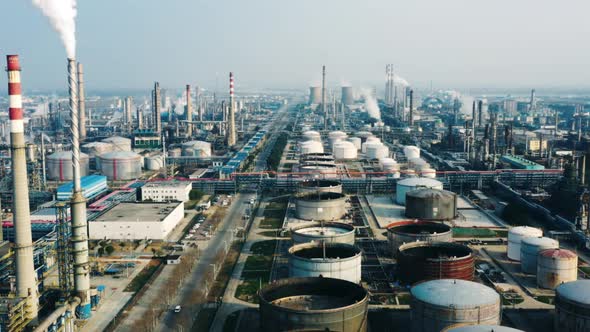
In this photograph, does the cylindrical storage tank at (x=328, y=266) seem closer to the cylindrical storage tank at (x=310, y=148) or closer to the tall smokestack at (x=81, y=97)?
the cylindrical storage tank at (x=310, y=148)

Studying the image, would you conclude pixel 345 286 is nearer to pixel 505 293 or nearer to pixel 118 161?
pixel 505 293

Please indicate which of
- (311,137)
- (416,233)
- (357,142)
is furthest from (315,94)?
(416,233)

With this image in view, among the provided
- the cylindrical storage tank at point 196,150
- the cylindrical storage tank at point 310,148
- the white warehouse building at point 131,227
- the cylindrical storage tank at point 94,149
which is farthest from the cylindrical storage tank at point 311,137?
the white warehouse building at point 131,227

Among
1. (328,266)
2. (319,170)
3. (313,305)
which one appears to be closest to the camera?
(313,305)

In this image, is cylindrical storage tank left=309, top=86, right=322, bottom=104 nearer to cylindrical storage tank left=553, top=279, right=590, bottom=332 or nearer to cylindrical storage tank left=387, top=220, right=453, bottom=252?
cylindrical storage tank left=387, top=220, right=453, bottom=252

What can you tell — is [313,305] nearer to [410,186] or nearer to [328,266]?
[328,266]
